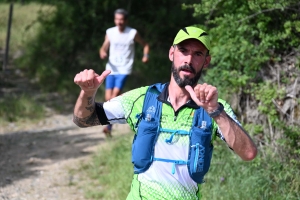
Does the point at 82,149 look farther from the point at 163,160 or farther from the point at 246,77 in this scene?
the point at 163,160

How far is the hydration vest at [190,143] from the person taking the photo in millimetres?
3033

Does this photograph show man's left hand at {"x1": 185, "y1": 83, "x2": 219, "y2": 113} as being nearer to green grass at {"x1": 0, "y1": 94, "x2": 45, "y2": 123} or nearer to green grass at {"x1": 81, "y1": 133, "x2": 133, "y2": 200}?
green grass at {"x1": 81, "y1": 133, "x2": 133, "y2": 200}

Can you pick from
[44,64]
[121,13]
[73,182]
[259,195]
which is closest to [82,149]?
[73,182]

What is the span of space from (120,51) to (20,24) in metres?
7.72

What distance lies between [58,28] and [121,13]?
4.14 metres

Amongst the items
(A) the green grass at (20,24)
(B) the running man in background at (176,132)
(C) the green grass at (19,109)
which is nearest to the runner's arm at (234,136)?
(B) the running man in background at (176,132)

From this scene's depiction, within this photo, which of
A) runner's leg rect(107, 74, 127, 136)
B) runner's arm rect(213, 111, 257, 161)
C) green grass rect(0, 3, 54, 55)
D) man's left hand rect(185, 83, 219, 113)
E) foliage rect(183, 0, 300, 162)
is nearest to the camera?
man's left hand rect(185, 83, 219, 113)

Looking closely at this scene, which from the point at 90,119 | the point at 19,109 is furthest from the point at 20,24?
the point at 90,119

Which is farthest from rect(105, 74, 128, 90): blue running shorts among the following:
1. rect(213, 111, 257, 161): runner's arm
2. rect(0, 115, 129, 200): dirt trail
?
rect(213, 111, 257, 161): runner's arm

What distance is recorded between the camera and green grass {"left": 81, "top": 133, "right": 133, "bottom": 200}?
6012mm

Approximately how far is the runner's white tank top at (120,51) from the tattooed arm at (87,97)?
5239 millimetres

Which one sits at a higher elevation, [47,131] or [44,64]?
[44,64]

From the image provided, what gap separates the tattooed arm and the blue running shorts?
5045 mm

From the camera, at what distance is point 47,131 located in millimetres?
9031
